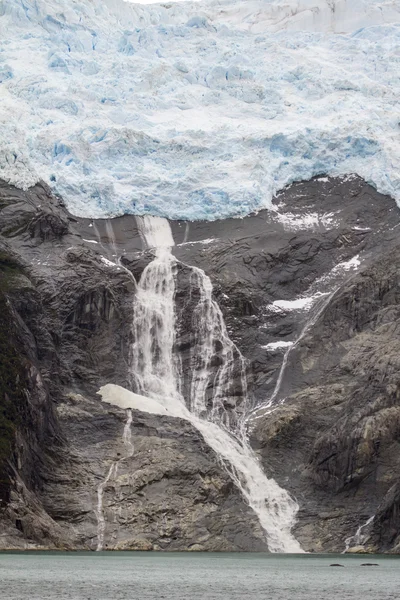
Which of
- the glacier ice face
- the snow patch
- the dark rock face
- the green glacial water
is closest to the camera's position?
the green glacial water

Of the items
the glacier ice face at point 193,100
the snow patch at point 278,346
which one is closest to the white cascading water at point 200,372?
the snow patch at point 278,346

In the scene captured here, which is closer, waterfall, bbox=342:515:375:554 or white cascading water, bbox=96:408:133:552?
waterfall, bbox=342:515:375:554

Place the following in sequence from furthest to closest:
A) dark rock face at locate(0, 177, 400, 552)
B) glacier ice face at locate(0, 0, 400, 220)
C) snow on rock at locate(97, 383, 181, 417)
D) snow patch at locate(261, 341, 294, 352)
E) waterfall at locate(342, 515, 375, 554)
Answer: glacier ice face at locate(0, 0, 400, 220), snow patch at locate(261, 341, 294, 352), snow on rock at locate(97, 383, 181, 417), dark rock face at locate(0, 177, 400, 552), waterfall at locate(342, 515, 375, 554)

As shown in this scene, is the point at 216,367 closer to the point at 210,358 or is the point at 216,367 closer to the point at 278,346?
the point at 210,358

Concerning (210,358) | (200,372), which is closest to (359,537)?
(200,372)

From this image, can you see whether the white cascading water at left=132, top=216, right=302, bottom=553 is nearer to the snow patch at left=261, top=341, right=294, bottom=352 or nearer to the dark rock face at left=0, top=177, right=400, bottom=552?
the dark rock face at left=0, top=177, right=400, bottom=552

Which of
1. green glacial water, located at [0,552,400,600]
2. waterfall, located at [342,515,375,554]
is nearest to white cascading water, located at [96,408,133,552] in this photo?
green glacial water, located at [0,552,400,600]

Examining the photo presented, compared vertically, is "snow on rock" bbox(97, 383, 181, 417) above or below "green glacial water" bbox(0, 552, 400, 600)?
above

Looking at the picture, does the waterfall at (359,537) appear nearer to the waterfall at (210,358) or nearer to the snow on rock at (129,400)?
the waterfall at (210,358)
